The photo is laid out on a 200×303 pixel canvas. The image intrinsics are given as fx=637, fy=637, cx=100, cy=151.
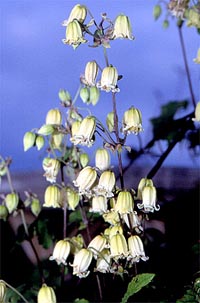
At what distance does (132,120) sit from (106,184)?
69 millimetres

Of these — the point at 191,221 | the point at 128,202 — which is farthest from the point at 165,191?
the point at 128,202

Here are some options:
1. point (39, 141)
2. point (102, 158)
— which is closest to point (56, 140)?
point (39, 141)

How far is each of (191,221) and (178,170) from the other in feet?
0.37

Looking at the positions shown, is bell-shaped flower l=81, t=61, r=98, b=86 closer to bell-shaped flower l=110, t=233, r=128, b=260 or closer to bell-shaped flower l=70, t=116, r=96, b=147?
bell-shaped flower l=70, t=116, r=96, b=147

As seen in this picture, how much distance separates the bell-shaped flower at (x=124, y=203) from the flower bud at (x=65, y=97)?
0.19m

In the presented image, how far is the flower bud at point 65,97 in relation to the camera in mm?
766

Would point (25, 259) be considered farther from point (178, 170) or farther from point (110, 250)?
point (110, 250)

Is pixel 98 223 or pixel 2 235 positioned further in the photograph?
pixel 2 235

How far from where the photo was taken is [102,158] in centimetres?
66

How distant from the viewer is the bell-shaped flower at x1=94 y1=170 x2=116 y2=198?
2.05 feet

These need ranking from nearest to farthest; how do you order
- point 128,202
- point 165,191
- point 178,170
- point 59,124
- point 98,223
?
1. point 128,202
2. point 59,124
3. point 98,223
4. point 165,191
5. point 178,170

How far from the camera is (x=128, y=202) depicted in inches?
24.3

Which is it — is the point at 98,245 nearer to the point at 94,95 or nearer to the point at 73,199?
the point at 73,199

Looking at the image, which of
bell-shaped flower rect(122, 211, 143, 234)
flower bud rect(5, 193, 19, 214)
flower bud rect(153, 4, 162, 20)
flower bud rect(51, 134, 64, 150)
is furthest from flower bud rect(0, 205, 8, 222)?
flower bud rect(153, 4, 162, 20)
